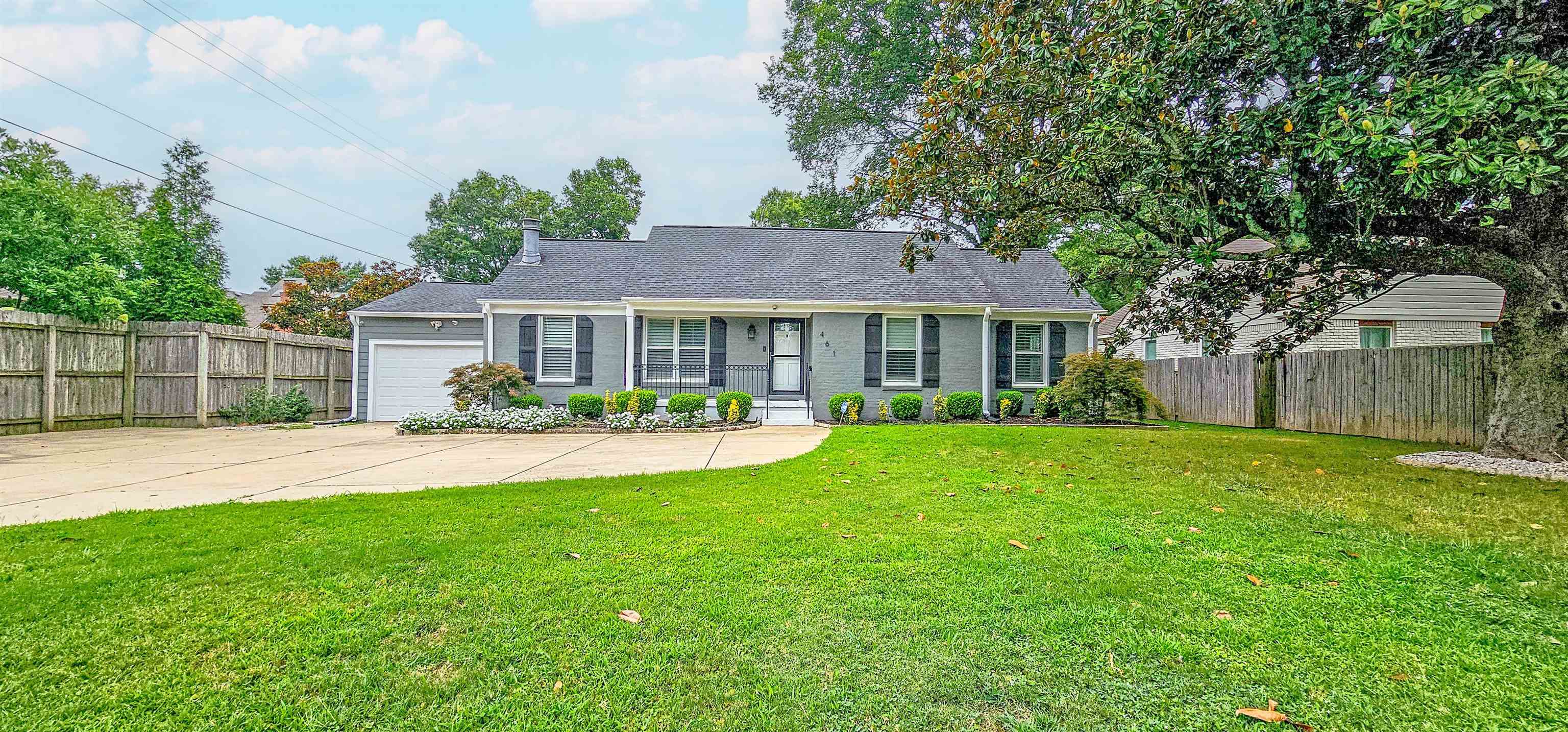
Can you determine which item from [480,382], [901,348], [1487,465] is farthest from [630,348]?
[1487,465]

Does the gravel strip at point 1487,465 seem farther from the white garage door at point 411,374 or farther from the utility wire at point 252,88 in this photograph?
the utility wire at point 252,88

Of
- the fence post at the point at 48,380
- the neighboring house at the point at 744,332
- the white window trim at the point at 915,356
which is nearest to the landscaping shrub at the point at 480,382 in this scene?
the neighboring house at the point at 744,332

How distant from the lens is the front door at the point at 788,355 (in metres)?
13.8

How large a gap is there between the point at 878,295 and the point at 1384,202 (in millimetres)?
8676

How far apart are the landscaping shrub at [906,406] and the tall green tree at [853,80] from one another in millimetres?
7518

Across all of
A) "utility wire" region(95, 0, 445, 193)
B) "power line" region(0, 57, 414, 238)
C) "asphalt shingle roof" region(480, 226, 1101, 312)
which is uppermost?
"utility wire" region(95, 0, 445, 193)

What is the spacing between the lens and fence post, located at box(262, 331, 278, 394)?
13227 mm

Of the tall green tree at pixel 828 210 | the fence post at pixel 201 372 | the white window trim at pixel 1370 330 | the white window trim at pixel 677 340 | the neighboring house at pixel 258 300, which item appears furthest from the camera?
the neighboring house at pixel 258 300

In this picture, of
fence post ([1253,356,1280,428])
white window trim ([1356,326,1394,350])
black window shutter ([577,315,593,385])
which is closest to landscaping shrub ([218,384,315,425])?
black window shutter ([577,315,593,385])

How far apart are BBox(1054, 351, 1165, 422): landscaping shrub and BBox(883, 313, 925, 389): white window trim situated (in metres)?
2.85

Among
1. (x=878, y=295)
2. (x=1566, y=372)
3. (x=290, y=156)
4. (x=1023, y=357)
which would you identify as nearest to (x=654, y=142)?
(x=290, y=156)

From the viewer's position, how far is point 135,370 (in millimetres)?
11570

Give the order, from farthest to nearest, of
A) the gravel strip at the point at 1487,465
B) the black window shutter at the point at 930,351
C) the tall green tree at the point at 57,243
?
the black window shutter at the point at 930,351 → the tall green tree at the point at 57,243 → the gravel strip at the point at 1487,465

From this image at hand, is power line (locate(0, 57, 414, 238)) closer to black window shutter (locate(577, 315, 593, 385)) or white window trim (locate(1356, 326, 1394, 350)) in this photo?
black window shutter (locate(577, 315, 593, 385))
